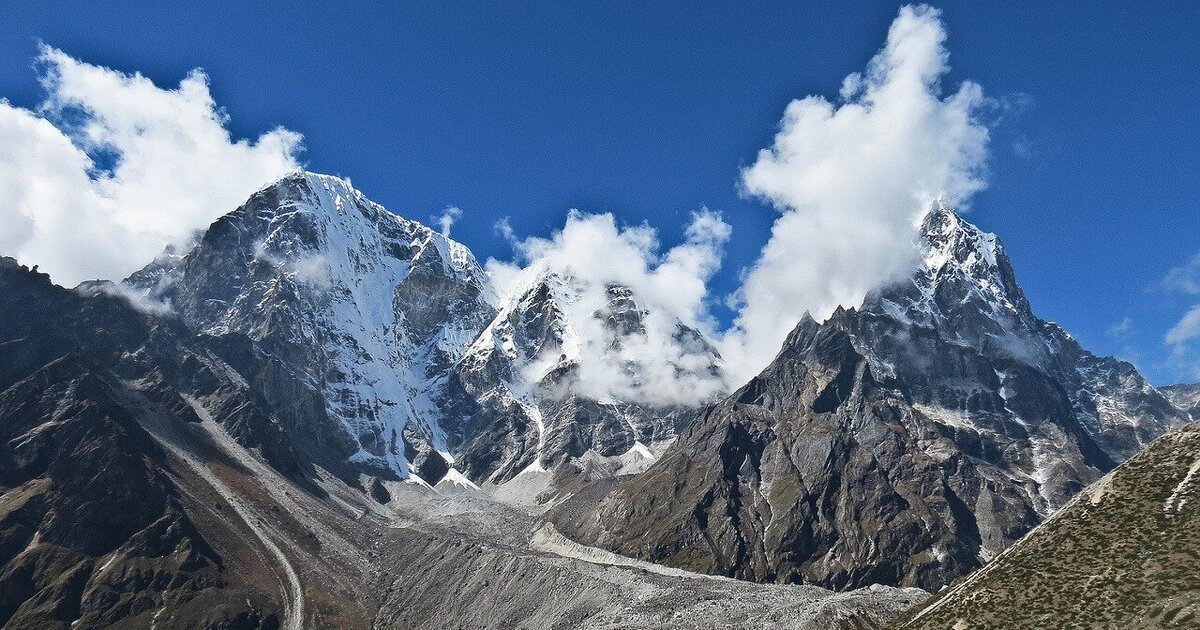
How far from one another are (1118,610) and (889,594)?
328ft

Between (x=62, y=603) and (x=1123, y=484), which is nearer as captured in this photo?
(x=1123, y=484)

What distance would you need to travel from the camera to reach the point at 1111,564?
5931cm

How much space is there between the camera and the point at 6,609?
195750 millimetres

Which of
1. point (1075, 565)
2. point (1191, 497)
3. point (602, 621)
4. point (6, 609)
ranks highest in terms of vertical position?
point (1191, 497)

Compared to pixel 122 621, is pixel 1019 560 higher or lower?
higher

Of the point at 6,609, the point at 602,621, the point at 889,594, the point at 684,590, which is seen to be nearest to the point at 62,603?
the point at 6,609

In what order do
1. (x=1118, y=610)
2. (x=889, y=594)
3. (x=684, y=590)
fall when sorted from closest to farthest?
(x=1118, y=610) < (x=889, y=594) < (x=684, y=590)

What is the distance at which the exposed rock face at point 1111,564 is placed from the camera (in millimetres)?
54625

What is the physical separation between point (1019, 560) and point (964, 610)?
7274 mm

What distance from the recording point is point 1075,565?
61844 mm

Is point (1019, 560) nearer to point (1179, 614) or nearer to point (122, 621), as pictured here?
point (1179, 614)

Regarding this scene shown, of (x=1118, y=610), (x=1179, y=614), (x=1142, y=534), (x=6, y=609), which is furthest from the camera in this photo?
(x=6, y=609)


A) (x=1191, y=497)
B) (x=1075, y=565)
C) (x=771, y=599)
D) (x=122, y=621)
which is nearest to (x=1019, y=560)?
(x=1075, y=565)

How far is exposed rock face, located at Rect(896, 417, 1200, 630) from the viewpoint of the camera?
54.6 m
